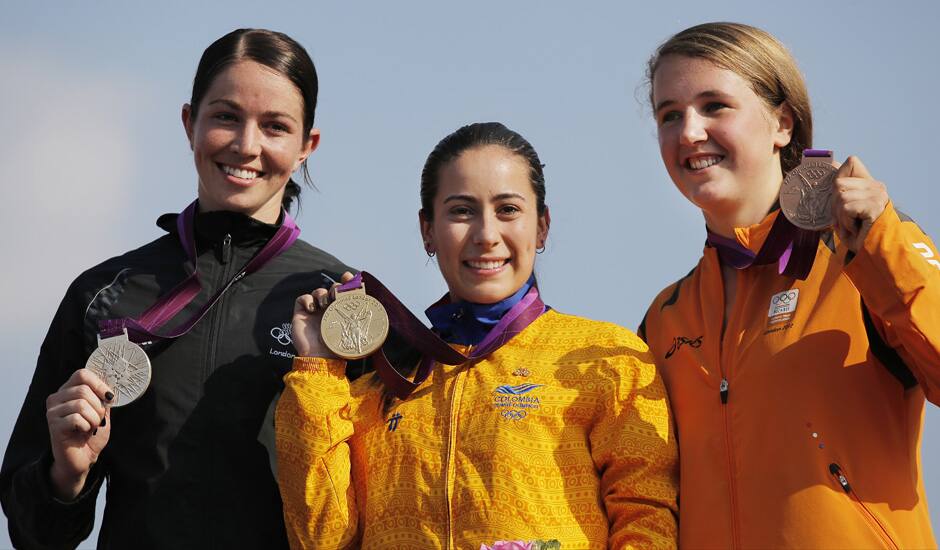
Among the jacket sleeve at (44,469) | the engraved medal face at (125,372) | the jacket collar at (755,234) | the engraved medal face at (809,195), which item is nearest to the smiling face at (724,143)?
the jacket collar at (755,234)

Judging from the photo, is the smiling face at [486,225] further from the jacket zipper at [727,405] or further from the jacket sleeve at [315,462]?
the jacket zipper at [727,405]

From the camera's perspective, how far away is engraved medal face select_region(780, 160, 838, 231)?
4.50m

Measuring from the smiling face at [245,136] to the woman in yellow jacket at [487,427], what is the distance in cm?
86

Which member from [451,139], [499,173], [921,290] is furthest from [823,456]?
[451,139]

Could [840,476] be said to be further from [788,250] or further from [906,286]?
[788,250]

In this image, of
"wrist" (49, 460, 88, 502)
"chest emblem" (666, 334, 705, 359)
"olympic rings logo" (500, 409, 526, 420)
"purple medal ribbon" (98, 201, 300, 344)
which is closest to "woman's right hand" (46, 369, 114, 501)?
"wrist" (49, 460, 88, 502)

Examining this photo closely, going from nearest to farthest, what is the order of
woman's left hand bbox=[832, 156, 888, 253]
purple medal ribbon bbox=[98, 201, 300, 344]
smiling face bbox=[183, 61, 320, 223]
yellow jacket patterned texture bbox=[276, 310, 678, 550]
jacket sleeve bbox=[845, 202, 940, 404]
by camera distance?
1. jacket sleeve bbox=[845, 202, 940, 404]
2. woman's left hand bbox=[832, 156, 888, 253]
3. yellow jacket patterned texture bbox=[276, 310, 678, 550]
4. purple medal ribbon bbox=[98, 201, 300, 344]
5. smiling face bbox=[183, 61, 320, 223]

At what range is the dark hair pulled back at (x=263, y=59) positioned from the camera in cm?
567

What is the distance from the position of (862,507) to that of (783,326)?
798 millimetres

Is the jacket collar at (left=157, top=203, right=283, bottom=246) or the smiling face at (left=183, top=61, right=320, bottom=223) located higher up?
the smiling face at (left=183, top=61, right=320, bottom=223)

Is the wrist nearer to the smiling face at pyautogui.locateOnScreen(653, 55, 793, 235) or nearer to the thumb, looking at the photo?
the smiling face at pyautogui.locateOnScreen(653, 55, 793, 235)

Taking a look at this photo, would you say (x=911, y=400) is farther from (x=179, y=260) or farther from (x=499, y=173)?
(x=179, y=260)

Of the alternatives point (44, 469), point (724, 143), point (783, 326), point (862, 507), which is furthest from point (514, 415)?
point (44, 469)

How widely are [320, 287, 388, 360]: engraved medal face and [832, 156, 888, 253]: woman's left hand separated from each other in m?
1.96
